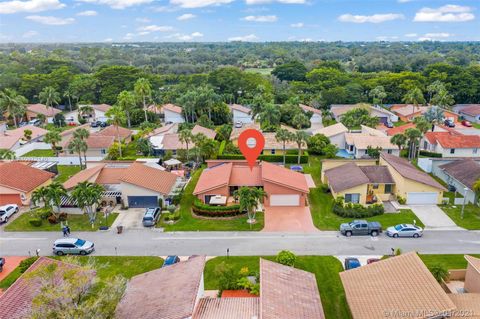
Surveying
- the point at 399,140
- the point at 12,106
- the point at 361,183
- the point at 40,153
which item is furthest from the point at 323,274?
the point at 12,106

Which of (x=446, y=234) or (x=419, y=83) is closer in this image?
(x=446, y=234)

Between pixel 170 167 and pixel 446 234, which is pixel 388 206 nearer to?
pixel 446 234

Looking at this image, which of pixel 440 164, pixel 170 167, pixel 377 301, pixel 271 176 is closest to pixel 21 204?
pixel 170 167

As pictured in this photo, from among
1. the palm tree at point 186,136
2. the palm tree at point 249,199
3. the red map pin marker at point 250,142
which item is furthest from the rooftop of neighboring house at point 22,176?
the palm tree at point 249,199

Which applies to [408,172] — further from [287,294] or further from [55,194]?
[55,194]

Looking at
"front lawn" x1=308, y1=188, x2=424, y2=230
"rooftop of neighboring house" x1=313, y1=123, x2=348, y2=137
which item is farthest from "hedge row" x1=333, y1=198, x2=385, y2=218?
"rooftop of neighboring house" x1=313, y1=123, x2=348, y2=137

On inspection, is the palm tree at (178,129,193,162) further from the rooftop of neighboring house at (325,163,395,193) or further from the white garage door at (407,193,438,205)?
the white garage door at (407,193,438,205)

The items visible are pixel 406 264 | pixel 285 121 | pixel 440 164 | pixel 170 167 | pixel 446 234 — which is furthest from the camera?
pixel 285 121

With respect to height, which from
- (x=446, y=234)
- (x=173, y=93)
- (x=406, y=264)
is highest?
(x=173, y=93)
